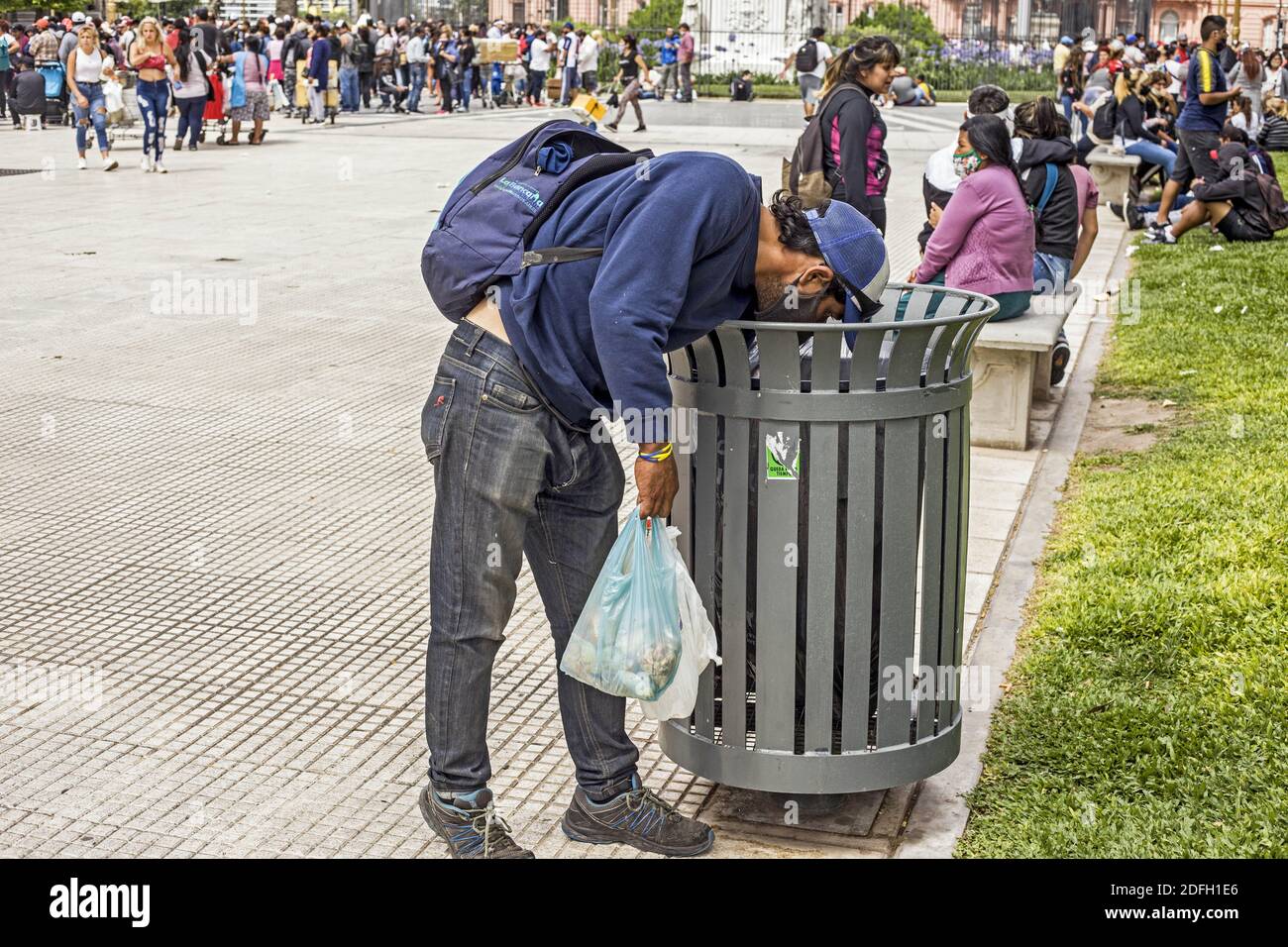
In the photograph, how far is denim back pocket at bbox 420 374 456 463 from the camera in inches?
128

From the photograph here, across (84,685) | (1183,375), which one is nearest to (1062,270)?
(1183,375)

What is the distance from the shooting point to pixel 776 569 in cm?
345

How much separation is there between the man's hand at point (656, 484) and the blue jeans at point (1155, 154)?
14437 mm

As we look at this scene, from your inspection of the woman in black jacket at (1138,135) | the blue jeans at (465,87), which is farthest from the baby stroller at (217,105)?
the woman in black jacket at (1138,135)

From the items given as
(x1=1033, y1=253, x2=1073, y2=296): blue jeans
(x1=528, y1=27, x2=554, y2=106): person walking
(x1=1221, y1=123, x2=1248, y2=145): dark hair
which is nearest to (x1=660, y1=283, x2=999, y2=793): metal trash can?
(x1=1033, y1=253, x2=1073, y2=296): blue jeans

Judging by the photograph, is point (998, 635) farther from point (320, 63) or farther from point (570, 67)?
Result: point (570, 67)

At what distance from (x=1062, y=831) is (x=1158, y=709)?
810mm

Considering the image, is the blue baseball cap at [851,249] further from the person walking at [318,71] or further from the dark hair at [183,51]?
the person walking at [318,71]

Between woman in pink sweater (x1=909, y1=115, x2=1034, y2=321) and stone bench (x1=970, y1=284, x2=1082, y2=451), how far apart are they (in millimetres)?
215

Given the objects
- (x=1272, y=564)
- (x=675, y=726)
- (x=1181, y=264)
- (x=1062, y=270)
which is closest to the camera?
(x=675, y=726)

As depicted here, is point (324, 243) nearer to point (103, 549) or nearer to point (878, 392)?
point (103, 549)

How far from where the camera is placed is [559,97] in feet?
120
